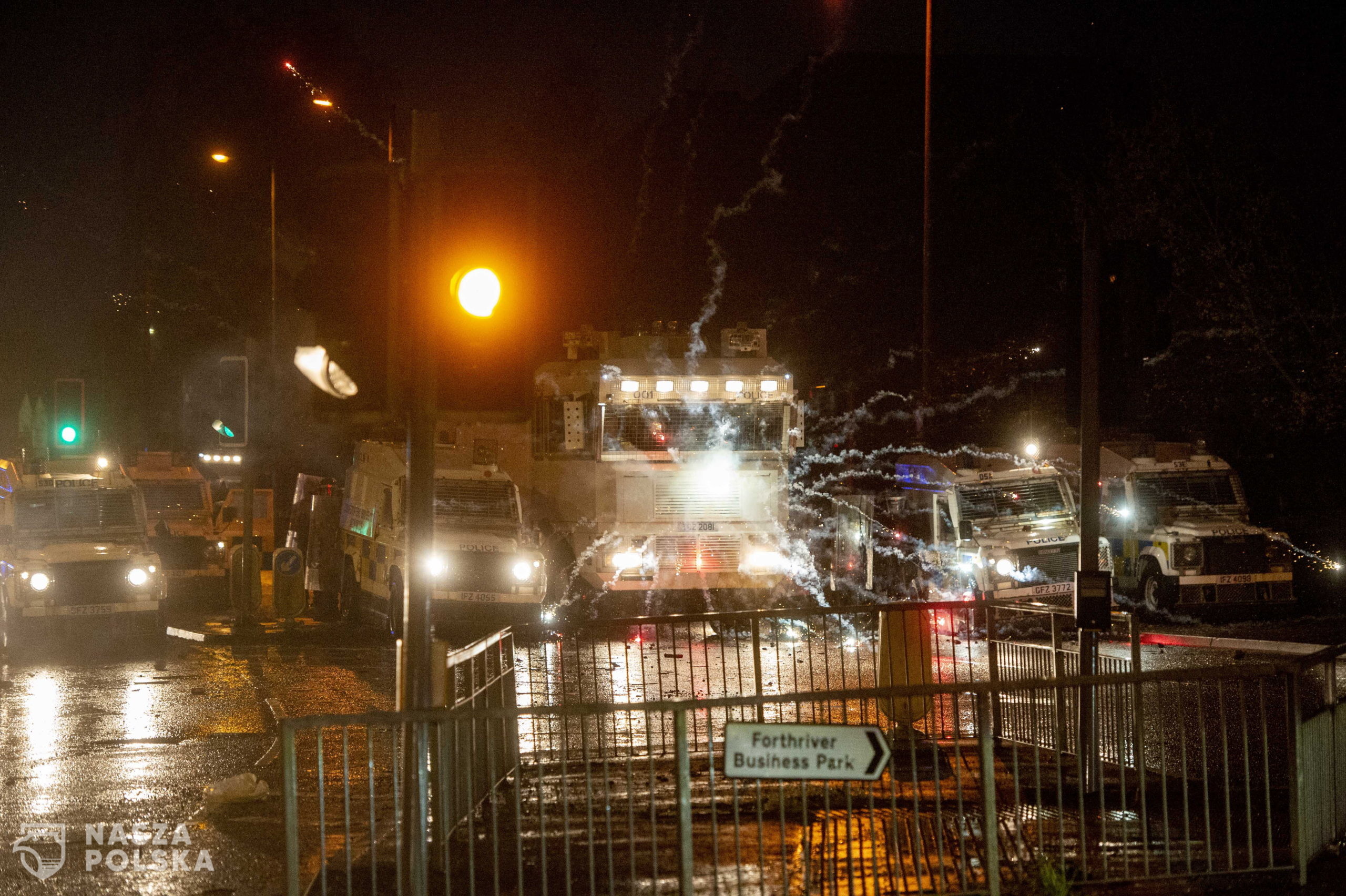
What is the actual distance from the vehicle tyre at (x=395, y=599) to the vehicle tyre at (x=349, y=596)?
1.86m

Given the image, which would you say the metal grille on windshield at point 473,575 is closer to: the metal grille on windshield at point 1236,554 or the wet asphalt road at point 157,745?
the wet asphalt road at point 157,745

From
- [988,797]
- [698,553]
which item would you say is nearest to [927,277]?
[698,553]

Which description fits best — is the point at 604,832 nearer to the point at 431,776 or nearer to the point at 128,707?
the point at 431,776

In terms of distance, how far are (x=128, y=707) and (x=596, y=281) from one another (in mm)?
30607

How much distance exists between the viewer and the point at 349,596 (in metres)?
19.7

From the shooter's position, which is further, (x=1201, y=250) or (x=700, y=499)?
(x=1201, y=250)

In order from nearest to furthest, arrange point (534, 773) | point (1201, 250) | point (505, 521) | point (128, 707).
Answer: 1. point (534, 773)
2. point (128, 707)
3. point (505, 521)
4. point (1201, 250)

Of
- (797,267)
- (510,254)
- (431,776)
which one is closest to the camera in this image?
(510,254)

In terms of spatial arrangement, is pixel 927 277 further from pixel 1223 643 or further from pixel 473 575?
pixel 1223 643

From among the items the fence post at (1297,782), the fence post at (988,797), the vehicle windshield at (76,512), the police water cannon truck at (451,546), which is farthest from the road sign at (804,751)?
the vehicle windshield at (76,512)

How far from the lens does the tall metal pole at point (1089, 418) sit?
837 centimetres

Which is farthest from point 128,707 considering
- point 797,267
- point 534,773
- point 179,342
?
point 179,342

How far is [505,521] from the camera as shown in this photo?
18.0m

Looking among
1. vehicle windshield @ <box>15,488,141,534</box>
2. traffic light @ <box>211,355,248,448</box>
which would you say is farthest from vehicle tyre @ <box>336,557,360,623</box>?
traffic light @ <box>211,355,248,448</box>
